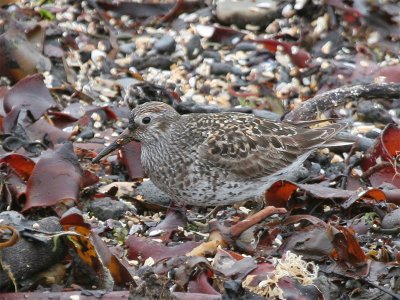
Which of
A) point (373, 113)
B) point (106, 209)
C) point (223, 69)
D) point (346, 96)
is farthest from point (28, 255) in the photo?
point (223, 69)

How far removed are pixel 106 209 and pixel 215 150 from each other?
0.80 m

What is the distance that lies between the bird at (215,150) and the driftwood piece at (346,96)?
622 millimetres

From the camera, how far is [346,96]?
25.0 feet

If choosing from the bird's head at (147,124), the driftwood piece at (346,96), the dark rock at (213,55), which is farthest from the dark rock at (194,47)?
the bird's head at (147,124)

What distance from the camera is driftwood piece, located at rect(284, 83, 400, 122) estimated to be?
24.7 ft

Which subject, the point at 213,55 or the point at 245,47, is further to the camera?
the point at 245,47

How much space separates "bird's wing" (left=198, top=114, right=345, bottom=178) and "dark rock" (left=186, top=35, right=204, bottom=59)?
195cm

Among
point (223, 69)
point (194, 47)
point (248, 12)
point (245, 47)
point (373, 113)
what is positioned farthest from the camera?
point (248, 12)

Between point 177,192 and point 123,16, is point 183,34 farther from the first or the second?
point 177,192

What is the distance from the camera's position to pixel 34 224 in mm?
5102

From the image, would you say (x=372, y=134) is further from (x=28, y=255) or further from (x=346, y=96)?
(x=28, y=255)

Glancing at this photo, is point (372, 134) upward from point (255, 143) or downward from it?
downward

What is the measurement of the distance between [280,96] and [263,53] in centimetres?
60

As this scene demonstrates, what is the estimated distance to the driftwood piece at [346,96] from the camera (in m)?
7.53
